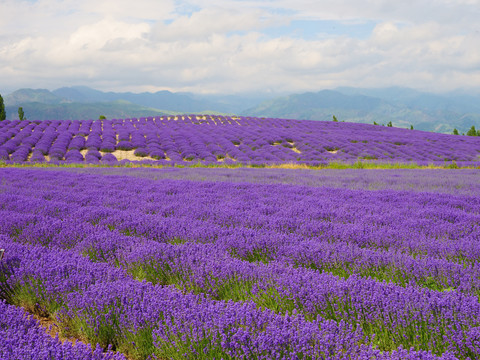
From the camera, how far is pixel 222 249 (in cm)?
359

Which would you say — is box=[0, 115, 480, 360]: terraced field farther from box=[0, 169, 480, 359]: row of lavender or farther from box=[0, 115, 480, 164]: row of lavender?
box=[0, 115, 480, 164]: row of lavender

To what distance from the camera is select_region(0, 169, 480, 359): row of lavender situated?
1969 millimetres

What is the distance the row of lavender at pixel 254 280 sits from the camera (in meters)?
1.97

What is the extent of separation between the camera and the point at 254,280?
2.81 metres

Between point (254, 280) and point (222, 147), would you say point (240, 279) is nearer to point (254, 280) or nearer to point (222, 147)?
point (254, 280)

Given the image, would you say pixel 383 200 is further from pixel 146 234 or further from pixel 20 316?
pixel 20 316

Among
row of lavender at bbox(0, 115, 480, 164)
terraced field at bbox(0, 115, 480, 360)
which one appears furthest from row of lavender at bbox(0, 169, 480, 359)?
row of lavender at bbox(0, 115, 480, 164)

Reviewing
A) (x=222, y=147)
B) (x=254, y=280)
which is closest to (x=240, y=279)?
(x=254, y=280)

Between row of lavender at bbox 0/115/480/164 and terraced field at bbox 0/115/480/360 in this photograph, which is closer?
terraced field at bbox 0/115/480/360

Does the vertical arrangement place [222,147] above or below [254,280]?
above

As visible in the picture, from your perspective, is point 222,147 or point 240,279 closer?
point 240,279

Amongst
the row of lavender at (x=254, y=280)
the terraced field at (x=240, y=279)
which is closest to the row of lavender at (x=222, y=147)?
the terraced field at (x=240, y=279)

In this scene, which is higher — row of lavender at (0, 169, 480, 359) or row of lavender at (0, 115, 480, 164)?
row of lavender at (0, 115, 480, 164)

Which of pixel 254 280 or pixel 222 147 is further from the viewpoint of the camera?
pixel 222 147
